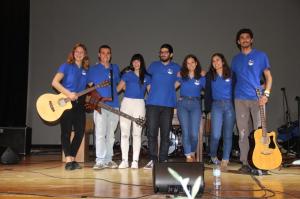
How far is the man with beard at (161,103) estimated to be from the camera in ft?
15.5

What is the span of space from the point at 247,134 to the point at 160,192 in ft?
6.58

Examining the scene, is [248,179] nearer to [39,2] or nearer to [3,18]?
[3,18]

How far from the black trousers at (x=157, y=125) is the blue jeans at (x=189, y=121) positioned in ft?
0.66

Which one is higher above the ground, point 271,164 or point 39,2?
point 39,2

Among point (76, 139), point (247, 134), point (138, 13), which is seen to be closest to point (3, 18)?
point (138, 13)

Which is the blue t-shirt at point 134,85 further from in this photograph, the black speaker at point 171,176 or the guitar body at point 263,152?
the black speaker at point 171,176

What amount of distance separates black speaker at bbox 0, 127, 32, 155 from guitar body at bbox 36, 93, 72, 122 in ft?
7.02

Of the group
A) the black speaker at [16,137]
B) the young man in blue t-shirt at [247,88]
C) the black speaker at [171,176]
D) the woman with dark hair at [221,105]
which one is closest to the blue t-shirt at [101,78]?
the woman with dark hair at [221,105]

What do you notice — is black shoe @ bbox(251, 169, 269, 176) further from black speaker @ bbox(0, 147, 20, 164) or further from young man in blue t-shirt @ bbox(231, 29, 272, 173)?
black speaker @ bbox(0, 147, 20, 164)

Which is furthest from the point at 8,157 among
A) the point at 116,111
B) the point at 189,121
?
the point at 189,121

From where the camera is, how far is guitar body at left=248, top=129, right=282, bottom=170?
160 inches

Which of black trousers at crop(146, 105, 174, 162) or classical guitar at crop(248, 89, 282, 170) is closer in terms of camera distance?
classical guitar at crop(248, 89, 282, 170)

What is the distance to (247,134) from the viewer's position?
4.46m

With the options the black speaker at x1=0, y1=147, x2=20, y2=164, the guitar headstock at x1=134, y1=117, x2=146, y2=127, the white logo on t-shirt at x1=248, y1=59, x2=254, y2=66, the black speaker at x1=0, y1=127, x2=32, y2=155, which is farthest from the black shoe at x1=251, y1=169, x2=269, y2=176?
the black speaker at x1=0, y1=127, x2=32, y2=155
